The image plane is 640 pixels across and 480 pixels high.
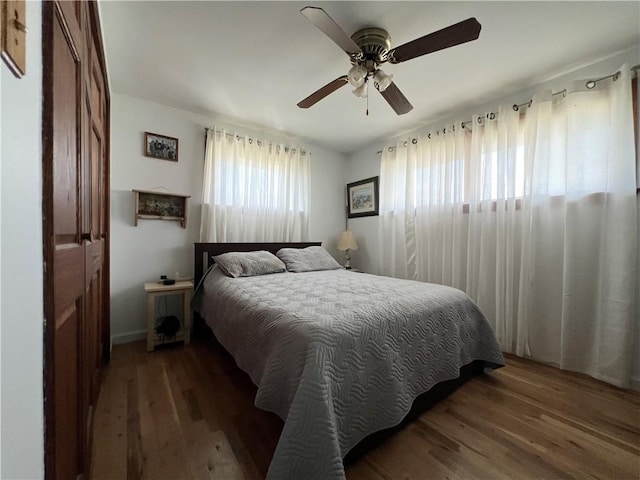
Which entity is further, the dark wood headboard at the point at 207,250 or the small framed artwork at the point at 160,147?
the dark wood headboard at the point at 207,250

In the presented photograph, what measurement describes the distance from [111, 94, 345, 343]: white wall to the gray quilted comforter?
1183mm

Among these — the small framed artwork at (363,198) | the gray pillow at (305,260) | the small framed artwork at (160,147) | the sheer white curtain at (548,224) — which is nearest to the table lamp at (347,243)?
the small framed artwork at (363,198)

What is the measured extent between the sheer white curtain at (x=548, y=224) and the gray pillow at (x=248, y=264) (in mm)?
1773

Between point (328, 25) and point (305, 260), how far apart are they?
2.17 m

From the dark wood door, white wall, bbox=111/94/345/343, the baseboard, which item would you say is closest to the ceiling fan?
the dark wood door

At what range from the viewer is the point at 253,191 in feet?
10.4

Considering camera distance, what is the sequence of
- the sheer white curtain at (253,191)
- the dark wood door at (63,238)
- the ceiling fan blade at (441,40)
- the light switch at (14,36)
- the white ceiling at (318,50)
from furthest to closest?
the sheer white curtain at (253,191) < the white ceiling at (318,50) < the ceiling fan blade at (441,40) < the dark wood door at (63,238) < the light switch at (14,36)

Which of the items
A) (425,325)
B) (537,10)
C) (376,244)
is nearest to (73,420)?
(425,325)

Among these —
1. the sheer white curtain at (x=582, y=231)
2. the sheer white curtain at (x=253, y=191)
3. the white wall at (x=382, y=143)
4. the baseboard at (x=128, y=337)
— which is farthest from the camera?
the sheer white curtain at (x=253, y=191)

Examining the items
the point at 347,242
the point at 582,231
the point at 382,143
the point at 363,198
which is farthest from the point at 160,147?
the point at 582,231

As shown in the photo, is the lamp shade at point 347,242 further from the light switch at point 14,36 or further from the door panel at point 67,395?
the light switch at point 14,36

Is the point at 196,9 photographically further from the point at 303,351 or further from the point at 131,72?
the point at 303,351

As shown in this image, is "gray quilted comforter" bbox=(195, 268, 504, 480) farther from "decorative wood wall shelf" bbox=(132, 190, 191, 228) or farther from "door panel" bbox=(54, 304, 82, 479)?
"decorative wood wall shelf" bbox=(132, 190, 191, 228)

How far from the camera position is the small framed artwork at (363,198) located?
376 cm
